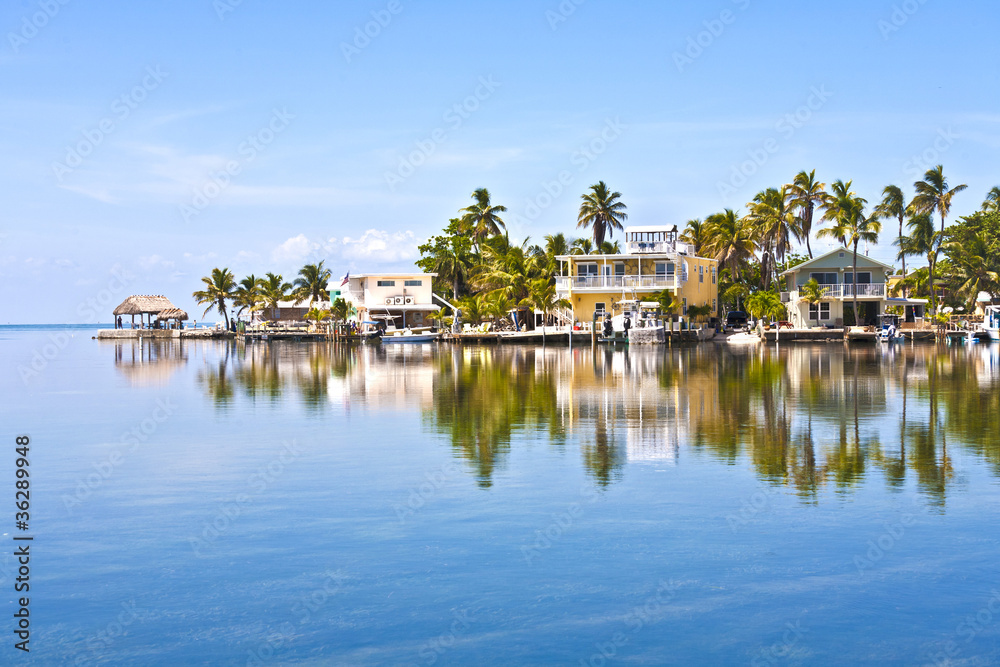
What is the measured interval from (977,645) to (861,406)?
761 inches

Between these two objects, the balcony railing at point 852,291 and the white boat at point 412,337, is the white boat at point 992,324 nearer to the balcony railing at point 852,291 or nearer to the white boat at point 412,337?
the balcony railing at point 852,291

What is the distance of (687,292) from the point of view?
81.4m

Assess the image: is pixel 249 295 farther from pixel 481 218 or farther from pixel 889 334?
pixel 889 334

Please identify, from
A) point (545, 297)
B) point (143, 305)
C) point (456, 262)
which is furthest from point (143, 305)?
point (545, 297)

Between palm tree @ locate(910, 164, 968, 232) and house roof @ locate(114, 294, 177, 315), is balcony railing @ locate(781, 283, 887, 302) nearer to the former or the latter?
palm tree @ locate(910, 164, 968, 232)

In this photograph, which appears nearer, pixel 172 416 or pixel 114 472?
pixel 114 472

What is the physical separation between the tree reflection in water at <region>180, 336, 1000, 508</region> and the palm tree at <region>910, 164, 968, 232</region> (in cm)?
3686

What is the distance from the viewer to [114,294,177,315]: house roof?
385ft

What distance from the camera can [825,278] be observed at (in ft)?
259

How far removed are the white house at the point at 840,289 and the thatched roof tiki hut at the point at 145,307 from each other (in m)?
80.3

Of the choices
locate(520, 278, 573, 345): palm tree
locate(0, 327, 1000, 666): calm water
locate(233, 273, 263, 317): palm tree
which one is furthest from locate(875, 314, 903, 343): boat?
locate(233, 273, 263, 317): palm tree

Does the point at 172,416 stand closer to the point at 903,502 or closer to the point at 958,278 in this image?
the point at 903,502

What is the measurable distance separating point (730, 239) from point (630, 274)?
15516 mm

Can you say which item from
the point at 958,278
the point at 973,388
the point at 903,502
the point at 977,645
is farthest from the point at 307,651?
the point at 958,278
